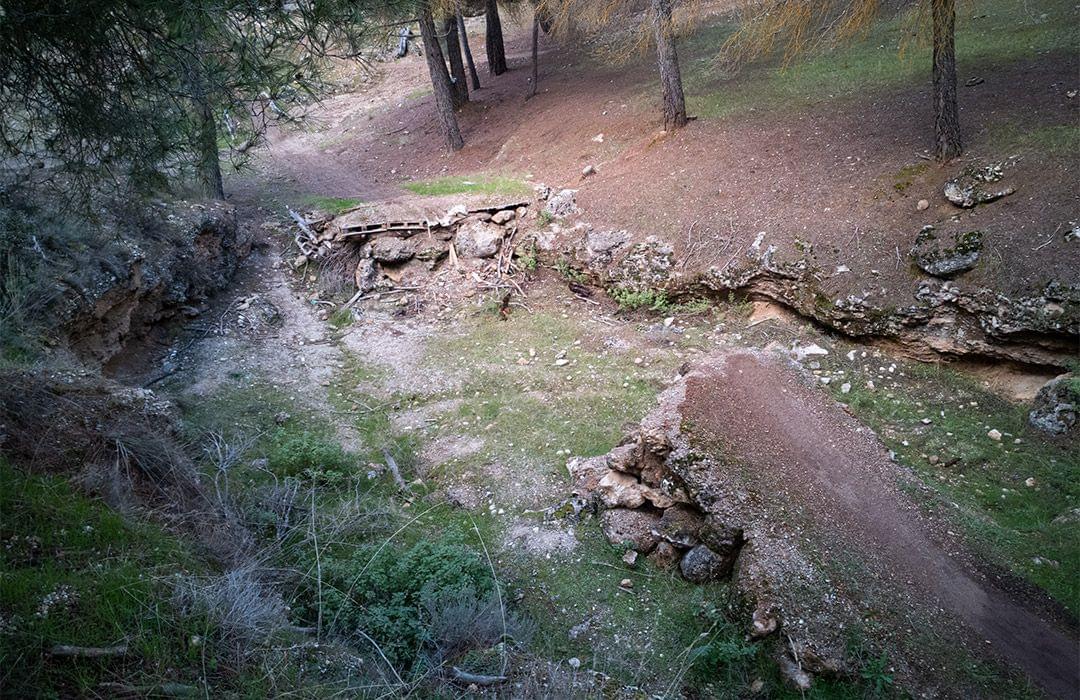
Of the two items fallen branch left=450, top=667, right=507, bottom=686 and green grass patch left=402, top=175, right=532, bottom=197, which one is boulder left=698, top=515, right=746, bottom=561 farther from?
green grass patch left=402, top=175, right=532, bottom=197

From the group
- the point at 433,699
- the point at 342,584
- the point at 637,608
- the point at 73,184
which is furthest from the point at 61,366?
the point at 637,608

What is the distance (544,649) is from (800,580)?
6.57 feet

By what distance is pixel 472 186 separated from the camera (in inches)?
555

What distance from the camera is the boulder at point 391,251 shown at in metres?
12.7

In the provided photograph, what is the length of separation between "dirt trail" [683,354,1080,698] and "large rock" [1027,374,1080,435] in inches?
89.2

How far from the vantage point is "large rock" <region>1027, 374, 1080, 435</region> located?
707 cm

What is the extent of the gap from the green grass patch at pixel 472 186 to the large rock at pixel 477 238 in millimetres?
1008

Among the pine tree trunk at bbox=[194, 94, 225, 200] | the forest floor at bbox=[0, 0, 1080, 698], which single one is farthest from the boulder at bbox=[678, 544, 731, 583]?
the pine tree trunk at bbox=[194, 94, 225, 200]

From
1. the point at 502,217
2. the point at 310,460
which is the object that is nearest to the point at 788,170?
the point at 502,217

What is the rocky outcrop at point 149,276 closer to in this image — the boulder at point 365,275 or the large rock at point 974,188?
the boulder at point 365,275

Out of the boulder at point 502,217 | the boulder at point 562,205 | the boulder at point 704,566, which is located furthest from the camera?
the boulder at point 502,217

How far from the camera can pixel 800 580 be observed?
496 centimetres

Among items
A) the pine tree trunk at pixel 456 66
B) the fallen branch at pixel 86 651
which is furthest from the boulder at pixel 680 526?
the pine tree trunk at pixel 456 66

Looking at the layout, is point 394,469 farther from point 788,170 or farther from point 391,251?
point 788,170
